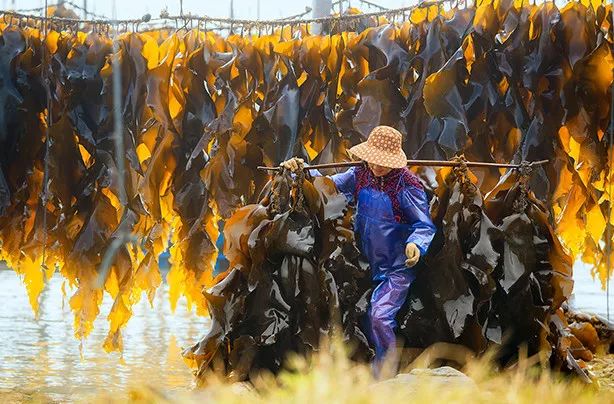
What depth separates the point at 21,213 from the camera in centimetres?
561

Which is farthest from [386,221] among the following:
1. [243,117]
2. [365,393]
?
[365,393]

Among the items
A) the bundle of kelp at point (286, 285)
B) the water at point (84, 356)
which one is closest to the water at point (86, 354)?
the water at point (84, 356)

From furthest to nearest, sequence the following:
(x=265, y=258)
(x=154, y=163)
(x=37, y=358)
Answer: (x=37, y=358) → (x=154, y=163) → (x=265, y=258)

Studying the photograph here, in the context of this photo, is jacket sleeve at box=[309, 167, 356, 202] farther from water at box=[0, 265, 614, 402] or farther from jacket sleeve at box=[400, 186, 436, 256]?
water at box=[0, 265, 614, 402]

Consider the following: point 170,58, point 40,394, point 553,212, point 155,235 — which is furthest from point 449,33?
point 40,394

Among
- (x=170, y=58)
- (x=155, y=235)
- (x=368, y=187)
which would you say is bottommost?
(x=155, y=235)

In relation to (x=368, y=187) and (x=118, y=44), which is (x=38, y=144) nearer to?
(x=118, y=44)

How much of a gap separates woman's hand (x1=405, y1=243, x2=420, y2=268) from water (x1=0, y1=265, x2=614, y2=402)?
3.73ft

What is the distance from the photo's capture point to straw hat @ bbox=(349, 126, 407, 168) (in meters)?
4.16

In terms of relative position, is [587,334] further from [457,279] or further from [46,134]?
[46,134]

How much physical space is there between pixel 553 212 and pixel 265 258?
1612 millimetres

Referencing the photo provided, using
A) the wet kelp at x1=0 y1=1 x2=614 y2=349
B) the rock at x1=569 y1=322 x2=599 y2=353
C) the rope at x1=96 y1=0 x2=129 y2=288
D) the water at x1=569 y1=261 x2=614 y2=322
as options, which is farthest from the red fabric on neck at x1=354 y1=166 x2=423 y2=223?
the water at x1=569 y1=261 x2=614 y2=322

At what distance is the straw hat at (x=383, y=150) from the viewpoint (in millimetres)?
4160

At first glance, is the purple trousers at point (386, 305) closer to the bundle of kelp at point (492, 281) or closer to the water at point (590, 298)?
the bundle of kelp at point (492, 281)
